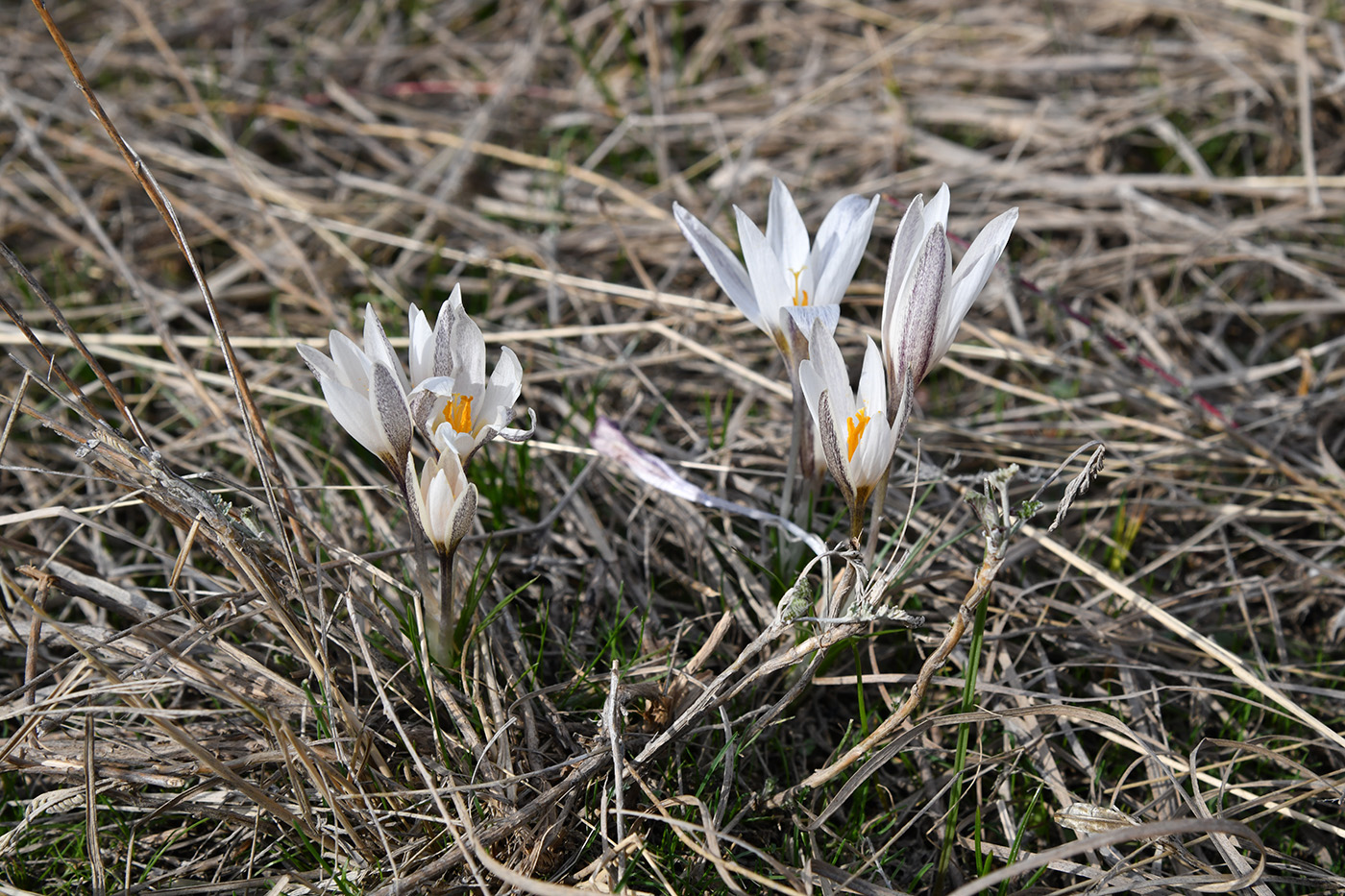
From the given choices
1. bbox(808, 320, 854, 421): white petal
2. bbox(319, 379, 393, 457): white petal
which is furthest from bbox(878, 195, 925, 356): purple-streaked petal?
bbox(319, 379, 393, 457): white petal

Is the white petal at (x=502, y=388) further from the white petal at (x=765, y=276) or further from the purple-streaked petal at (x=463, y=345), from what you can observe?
the white petal at (x=765, y=276)

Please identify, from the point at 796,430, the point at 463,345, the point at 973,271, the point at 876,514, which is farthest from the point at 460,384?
the point at 973,271

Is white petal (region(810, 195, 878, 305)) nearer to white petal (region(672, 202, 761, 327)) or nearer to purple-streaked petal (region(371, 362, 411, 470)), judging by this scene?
white petal (region(672, 202, 761, 327))

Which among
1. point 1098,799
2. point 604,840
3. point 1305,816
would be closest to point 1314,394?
point 1305,816

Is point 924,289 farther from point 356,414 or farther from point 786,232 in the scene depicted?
point 356,414

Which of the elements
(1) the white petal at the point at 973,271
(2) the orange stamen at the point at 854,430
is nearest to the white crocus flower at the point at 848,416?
(2) the orange stamen at the point at 854,430

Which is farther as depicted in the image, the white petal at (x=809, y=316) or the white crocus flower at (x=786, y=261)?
the white crocus flower at (x=786, y=261)
